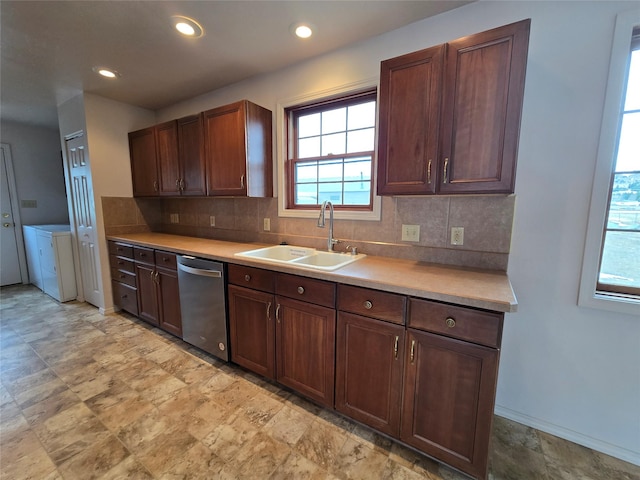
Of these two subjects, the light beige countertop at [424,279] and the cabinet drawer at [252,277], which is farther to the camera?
the cabinet drawer at [252,277]

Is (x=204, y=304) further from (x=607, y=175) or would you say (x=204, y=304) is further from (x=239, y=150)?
(x=607, y=175)

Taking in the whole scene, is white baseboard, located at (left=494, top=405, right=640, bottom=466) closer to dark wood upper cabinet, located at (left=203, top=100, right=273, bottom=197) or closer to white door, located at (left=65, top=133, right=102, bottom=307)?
dark wood upper cabinet, located at (left=203, top=100, right=273, bottom=197)

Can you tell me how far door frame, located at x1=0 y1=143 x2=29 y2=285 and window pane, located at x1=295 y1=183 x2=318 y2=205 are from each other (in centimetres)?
478

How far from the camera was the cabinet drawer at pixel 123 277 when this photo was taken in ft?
9.26

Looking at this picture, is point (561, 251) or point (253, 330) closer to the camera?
point (561, 251)

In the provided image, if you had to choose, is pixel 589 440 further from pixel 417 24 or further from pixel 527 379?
pixel 417 24

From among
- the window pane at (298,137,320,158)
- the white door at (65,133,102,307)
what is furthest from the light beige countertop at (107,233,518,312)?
the white door at (65,133,102,307)

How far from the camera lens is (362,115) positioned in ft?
6.82

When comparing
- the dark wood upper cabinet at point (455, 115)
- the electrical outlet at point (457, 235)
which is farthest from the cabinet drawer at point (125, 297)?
the electrical outlet at point (457, 235)

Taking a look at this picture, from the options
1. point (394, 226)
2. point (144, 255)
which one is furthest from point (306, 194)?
point (144, 255)

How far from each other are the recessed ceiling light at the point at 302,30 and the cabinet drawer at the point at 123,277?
2717mm

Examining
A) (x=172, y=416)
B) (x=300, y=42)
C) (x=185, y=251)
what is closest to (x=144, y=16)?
(x=300, y=42)

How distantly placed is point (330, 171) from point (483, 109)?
1224mm

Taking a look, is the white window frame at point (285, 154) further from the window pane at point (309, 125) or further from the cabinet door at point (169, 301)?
the cabinet door at point (169, 301)
